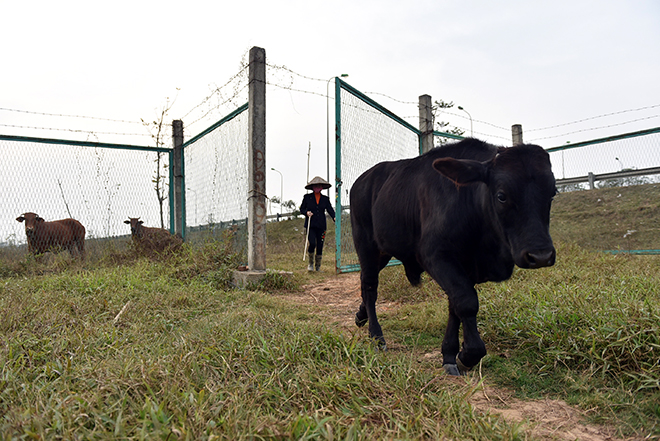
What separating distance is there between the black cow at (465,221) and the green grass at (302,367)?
41 cm

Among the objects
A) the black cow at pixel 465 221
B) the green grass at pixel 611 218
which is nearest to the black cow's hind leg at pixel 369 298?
the black cow at pixel 465 221

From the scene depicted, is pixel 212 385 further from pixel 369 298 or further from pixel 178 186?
pixel 178 186

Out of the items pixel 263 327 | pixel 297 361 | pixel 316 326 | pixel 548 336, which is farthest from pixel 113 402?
pixel 548 336

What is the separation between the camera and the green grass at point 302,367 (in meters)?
1.61

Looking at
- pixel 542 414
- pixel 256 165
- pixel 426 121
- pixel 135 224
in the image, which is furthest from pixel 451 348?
pixel 135 224

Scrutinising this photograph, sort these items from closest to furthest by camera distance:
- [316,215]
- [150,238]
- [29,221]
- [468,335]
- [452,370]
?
1. [468,335]
2. [452,370]
3. [29,221]
4. [150,238]
5. [316,215]

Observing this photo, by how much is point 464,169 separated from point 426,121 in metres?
5.05

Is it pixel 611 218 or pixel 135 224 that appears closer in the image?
pixel 135 224

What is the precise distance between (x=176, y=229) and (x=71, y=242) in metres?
1.91

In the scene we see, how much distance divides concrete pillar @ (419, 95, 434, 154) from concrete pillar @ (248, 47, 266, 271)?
2820 millimetres

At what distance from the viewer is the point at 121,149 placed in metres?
7.87

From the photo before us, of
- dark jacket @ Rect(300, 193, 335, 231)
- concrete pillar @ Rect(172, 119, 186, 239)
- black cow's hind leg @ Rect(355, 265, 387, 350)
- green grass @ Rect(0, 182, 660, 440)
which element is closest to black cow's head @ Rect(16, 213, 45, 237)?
concrete pillar @ Rect(172, 119, 186, 239)

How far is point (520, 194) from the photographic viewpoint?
2320 mm

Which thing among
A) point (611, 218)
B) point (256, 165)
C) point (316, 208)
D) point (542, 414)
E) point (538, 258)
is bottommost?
point (542, 414)
